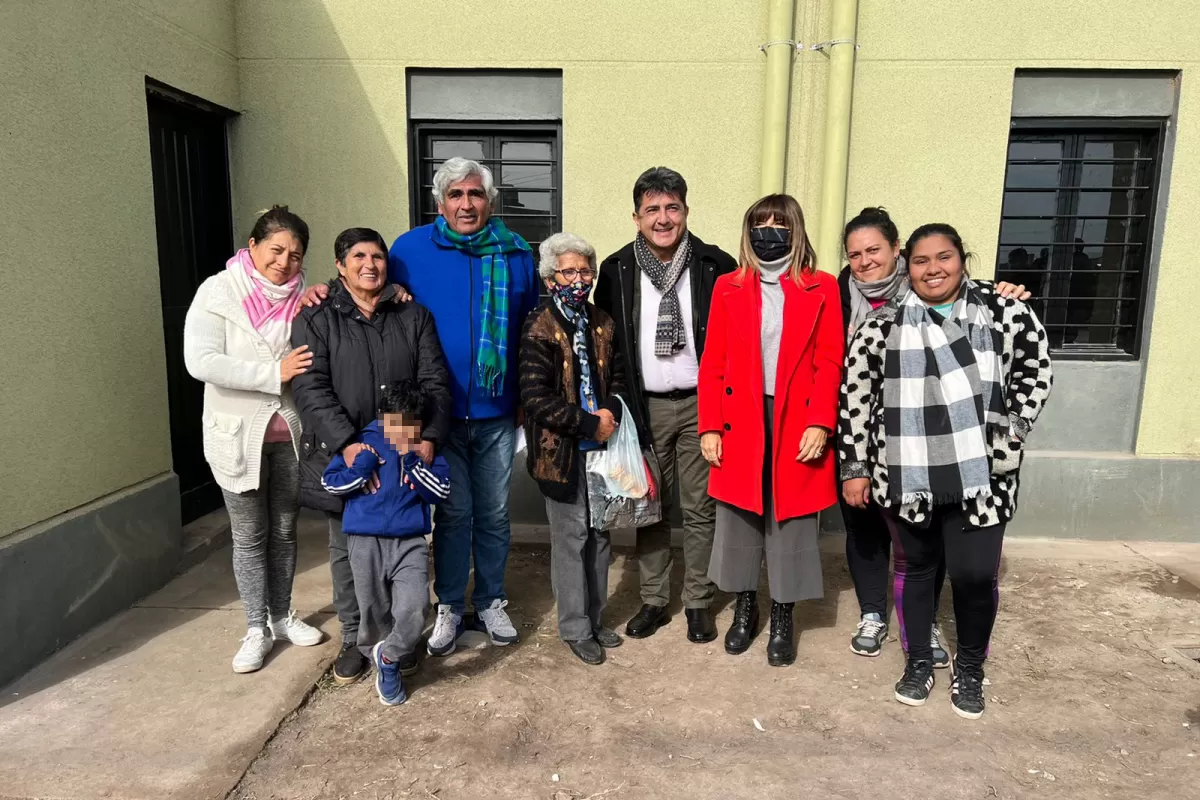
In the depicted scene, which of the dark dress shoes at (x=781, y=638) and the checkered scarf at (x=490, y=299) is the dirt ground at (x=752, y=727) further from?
the checkered scarf at (x=490, y=299)

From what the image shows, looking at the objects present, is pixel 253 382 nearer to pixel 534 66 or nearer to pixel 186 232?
pixel 186 232

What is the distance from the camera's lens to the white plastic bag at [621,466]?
3025 mm

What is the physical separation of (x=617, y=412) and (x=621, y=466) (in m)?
0.23

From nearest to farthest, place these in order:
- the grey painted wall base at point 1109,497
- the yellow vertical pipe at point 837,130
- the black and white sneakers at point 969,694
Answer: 1. the black and white sneakers at point 969,694
2. the yellow vertical pipe at point 837,130
3. the grey painted wall base at point 1109,497

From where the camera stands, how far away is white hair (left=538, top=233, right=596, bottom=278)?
9.71 ft

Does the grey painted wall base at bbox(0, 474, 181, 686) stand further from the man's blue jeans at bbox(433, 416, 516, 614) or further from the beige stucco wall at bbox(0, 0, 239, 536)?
the man's blue jeans at bbox(433, 416, 516, 614)

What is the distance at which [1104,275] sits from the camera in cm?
484

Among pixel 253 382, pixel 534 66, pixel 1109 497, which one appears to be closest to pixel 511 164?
pixel 534 66

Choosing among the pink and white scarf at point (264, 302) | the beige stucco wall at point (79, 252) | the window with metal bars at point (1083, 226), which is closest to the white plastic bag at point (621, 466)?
the pink and white scarf at point (264, 302)

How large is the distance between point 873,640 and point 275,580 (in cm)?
267

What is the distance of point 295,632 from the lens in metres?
3.30

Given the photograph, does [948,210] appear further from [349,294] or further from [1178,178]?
[349,294]

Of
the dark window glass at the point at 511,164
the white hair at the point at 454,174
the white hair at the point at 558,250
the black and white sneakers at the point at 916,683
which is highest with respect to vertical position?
the dark window glass at the point at 511,164

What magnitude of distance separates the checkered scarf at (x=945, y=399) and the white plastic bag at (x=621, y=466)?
0.99 metres
